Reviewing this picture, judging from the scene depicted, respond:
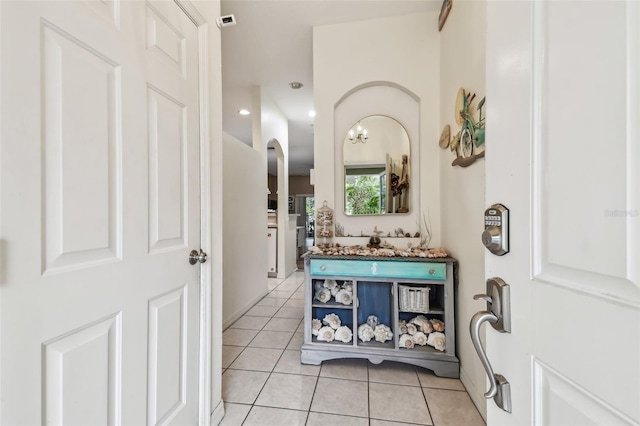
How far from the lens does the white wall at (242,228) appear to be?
273 centimetres

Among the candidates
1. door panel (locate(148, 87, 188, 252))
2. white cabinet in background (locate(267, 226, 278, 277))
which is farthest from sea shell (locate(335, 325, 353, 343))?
white cabinet in background (locate(267, 226, 278, 277))

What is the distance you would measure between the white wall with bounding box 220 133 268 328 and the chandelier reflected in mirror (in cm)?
126

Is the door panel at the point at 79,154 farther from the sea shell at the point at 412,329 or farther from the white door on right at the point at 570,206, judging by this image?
the sea shell at the point at 412,329

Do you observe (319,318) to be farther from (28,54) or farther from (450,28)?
(450,28)

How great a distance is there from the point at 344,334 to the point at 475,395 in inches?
34.8

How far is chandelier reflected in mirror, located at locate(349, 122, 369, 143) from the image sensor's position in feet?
7.93

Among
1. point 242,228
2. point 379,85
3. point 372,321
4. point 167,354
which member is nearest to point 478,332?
point 167,354

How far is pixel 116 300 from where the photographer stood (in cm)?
90

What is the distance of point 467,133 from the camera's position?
1.63 meters

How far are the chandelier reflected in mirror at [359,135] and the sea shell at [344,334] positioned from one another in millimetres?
1614

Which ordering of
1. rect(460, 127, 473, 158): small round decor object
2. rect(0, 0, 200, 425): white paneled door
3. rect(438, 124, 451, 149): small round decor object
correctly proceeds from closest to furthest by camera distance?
rect(0, 0, 200, 425): white paneled door
rect(460, 127, 473, 158): small round decor object
rect(438, 124, 451, 149): small round decor object

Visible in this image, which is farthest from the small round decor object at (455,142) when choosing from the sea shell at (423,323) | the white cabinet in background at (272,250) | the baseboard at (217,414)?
the white cabinet in background at (272,250)

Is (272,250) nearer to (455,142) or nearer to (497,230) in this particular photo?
(455,142)

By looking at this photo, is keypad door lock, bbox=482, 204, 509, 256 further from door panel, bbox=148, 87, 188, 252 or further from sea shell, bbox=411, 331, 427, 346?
sea shell, bbox=411, 331, 427, 346
